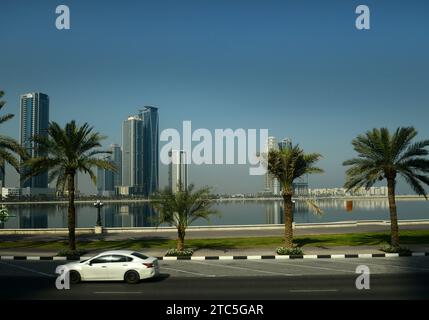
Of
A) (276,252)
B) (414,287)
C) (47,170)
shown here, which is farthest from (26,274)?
(414,287)

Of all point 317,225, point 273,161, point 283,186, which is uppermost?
point 273,161

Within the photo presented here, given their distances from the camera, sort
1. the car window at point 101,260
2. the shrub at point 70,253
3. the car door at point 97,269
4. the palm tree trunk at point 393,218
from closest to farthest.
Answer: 1. the car door at point 97,269
2. the car window at point 101,260
3. the shrub at point 70,253
4. the palm tree trunk at point 393,218

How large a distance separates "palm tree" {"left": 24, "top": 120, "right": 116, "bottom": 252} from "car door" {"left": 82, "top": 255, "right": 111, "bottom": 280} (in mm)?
9453

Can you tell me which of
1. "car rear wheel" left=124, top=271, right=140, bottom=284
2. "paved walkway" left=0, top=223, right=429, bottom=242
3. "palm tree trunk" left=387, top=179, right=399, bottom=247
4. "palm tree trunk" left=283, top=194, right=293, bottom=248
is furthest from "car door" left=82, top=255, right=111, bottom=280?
"paved walkway" left=0, top=223, right=429, bottom=242

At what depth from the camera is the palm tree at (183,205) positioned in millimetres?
26391

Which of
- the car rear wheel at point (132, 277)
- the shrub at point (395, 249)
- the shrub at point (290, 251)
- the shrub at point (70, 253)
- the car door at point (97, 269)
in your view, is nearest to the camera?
the car rear wheel at point (132, 277)

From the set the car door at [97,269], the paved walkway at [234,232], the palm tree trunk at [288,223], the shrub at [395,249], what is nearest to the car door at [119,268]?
the car door at [97,269]

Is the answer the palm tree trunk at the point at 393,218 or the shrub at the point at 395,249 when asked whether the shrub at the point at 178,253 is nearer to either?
the shrub at the point at 395,249

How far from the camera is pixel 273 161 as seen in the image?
26.8 m

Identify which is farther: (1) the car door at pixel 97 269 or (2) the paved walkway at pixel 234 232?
(2) the paved walkway at pixel 234 232

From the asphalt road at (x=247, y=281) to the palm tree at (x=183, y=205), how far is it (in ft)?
11.2

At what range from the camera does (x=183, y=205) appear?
26.4m
